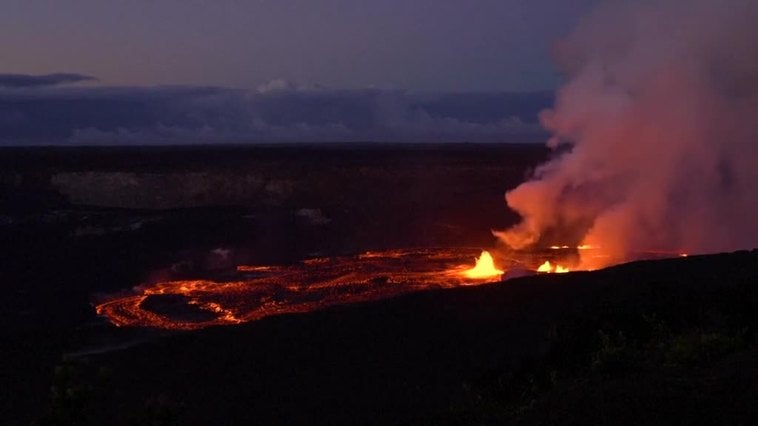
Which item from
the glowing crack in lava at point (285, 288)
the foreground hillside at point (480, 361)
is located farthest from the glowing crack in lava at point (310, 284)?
the foreground hillside at point (480, 361)

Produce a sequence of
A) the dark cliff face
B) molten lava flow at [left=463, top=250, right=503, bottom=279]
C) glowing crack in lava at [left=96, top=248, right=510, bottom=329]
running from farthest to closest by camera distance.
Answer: molten lava flow at [left=463, top=250, right=503, bottom=279], glowing crack in lava at [left=96, top=248, right=510, bottom=329], the dark cliff face

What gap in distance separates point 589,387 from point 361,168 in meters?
59.1

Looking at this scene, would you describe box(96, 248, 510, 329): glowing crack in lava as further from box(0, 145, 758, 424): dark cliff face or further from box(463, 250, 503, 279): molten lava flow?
box(0, 145, 758, 424): dark cliff face

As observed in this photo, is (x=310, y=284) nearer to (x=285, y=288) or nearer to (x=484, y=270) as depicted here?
(x=285, y=288)

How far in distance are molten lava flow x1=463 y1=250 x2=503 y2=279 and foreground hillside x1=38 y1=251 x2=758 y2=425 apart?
21.0ft

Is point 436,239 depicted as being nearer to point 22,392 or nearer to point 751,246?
point 751,246

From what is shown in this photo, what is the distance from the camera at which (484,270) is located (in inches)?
1074

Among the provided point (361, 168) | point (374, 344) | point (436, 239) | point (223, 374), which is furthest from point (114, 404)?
point (361, 168)

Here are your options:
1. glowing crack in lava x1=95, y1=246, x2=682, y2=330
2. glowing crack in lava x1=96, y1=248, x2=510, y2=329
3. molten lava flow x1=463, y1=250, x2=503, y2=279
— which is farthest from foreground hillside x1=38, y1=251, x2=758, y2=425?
molten lava flow x1=463, y1=250, x2=503, y2=279

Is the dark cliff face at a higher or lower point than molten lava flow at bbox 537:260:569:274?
lower

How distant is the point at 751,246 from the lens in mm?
33969

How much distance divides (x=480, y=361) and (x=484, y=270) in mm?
11751

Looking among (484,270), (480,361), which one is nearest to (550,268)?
(484,270)

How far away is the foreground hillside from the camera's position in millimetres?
8784
